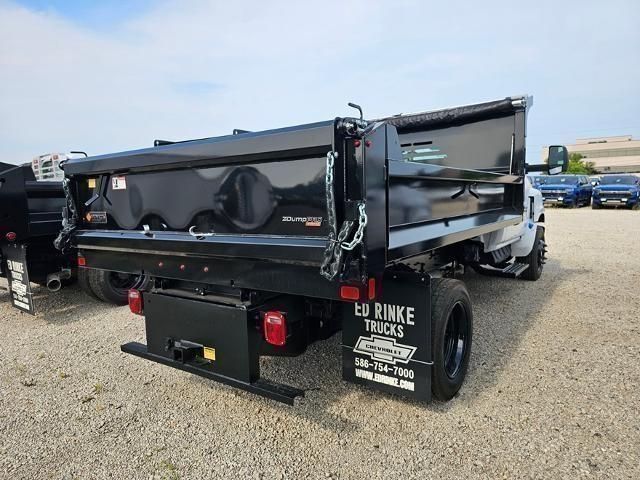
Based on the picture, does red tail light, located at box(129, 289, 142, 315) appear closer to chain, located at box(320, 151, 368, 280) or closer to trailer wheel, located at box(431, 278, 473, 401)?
chain, located at box(320, 151, 368, 280)

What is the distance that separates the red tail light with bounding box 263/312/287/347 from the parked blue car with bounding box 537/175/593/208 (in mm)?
22932

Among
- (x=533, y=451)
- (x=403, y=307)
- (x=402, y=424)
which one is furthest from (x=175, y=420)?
(x=533, y=451)

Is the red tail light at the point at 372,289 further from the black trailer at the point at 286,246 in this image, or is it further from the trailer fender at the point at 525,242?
the trailer fender at the point at 525,242

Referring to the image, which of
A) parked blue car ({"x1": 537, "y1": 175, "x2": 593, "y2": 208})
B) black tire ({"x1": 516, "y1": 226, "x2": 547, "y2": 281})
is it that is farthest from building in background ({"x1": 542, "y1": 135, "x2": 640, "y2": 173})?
black tire ({"x1": 516, "y1": 226, "x2": 547, "y2": 281})

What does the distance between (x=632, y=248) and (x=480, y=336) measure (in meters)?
A: 7.38

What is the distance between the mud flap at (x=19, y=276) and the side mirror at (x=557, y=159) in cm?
627

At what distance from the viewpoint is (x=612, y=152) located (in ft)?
272

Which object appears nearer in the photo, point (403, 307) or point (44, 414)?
point (403, 307)

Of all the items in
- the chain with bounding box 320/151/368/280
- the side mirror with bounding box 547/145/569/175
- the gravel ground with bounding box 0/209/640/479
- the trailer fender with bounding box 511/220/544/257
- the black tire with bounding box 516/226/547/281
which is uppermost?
the side mirror with bounding box 547/145/569/175

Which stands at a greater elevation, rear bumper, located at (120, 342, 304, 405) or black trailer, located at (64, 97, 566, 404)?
black trailer, located at (64, 97, 566, 404)

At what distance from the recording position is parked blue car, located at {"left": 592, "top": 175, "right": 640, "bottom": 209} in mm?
21281

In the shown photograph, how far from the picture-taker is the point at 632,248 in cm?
969

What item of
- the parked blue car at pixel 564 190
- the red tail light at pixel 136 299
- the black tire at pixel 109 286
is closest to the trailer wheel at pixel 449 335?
Result: the red tail light at pixel 136 299

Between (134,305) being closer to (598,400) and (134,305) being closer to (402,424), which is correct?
(402,424)
